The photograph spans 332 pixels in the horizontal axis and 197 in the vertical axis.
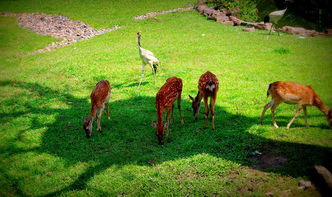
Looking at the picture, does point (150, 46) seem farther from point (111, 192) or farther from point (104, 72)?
point (111, 192)

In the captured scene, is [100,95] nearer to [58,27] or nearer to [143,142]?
[143,142]

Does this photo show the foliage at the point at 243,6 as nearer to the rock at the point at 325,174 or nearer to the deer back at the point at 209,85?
the deer back at the point at 209,85

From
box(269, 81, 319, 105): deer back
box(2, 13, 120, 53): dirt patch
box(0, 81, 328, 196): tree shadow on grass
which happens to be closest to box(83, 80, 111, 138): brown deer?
box(0, 81, 328, 196): tree shadow on grass

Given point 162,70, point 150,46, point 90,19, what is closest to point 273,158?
point 162,70

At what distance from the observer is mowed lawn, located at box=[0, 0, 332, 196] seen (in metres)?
6.10

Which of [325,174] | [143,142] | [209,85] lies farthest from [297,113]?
[143,142]

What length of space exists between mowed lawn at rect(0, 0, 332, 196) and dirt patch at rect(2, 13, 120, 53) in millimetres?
3062

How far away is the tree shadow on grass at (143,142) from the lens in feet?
21.4

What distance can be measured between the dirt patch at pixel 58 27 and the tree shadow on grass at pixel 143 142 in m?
12.9

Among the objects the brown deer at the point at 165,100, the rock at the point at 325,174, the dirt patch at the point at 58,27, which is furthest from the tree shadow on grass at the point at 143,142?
the dirt patch at the point at 58,27

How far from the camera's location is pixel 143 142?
7.85 m

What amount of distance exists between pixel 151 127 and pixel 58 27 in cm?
2003

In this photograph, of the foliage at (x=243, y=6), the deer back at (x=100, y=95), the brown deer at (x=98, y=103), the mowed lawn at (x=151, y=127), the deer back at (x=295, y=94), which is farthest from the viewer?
the foliage at (x=243, y=6)

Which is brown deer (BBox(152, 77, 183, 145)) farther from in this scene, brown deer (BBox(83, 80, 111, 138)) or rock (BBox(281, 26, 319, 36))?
rock (BBox(281, 26, 319, 36))
